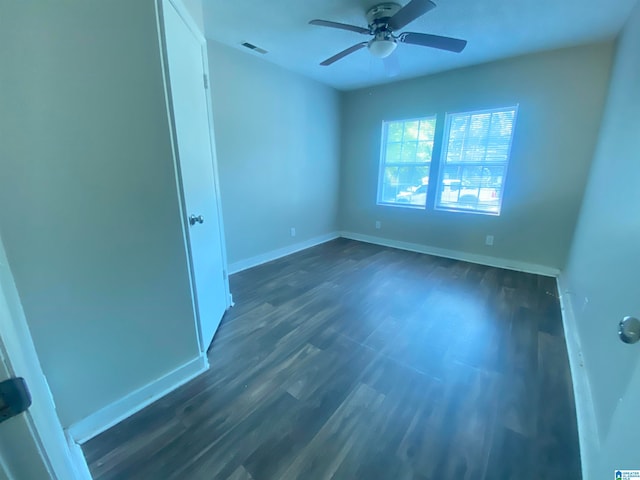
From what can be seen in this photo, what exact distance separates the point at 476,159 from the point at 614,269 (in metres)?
2.41

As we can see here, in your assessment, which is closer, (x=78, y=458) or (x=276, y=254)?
(x=78, y=458)

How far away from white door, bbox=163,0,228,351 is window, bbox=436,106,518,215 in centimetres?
315

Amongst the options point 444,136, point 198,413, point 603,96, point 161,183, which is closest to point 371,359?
point 198,413

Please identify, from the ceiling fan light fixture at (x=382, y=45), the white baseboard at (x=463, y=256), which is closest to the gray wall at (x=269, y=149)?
the white baseboard at (x=463, y=256)

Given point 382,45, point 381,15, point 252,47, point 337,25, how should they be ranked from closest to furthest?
point 337,25, point 381,15, point 382,45, point 252,47

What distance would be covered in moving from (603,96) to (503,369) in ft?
9.80

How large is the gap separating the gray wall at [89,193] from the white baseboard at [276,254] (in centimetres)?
189

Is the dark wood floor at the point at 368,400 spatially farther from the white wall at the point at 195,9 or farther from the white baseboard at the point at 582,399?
the white wall at the point at 195,9

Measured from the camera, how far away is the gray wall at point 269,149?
9.77 ft

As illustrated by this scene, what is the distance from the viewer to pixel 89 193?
3.74 feet

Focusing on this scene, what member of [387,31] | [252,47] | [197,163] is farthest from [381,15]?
[197,163]

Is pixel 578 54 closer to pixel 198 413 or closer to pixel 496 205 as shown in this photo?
pixel 496 205

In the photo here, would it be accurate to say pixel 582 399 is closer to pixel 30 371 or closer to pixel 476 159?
pixel 30 371

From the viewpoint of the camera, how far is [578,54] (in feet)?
8.84
